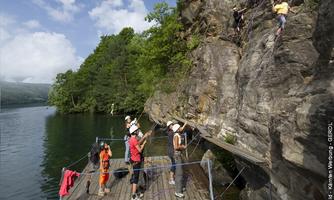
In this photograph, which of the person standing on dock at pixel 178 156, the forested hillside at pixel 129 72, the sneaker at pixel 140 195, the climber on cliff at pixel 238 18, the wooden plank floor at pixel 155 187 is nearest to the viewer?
the person standing on dock at pixel 178 156

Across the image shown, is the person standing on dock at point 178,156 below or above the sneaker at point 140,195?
above

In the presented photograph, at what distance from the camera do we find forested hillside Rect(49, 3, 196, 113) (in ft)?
132

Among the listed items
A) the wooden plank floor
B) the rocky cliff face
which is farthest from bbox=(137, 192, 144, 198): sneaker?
the rocky cliff face

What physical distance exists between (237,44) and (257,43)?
1067 cm

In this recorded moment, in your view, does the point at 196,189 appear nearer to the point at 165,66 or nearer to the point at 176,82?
the point at 176,82

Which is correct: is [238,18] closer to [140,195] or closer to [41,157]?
[140,195]

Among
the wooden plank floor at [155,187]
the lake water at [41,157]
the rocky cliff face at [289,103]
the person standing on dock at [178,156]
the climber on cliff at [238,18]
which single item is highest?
the climber on cliff at [238,18]

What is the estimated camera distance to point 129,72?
78.6 meters

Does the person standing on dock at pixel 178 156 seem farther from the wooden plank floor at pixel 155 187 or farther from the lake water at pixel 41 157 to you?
the lake water at pixel 41 157

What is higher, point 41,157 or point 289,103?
point 289,103

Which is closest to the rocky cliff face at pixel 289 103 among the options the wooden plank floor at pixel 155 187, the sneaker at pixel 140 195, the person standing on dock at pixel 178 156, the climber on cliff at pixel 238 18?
the wooden plank floor at pixel 155 187

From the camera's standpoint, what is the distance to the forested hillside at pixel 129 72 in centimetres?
4025

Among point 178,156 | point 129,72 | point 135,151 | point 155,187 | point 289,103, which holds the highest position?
point 129,72

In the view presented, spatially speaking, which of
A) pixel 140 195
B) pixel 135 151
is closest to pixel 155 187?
pixel 140 195
